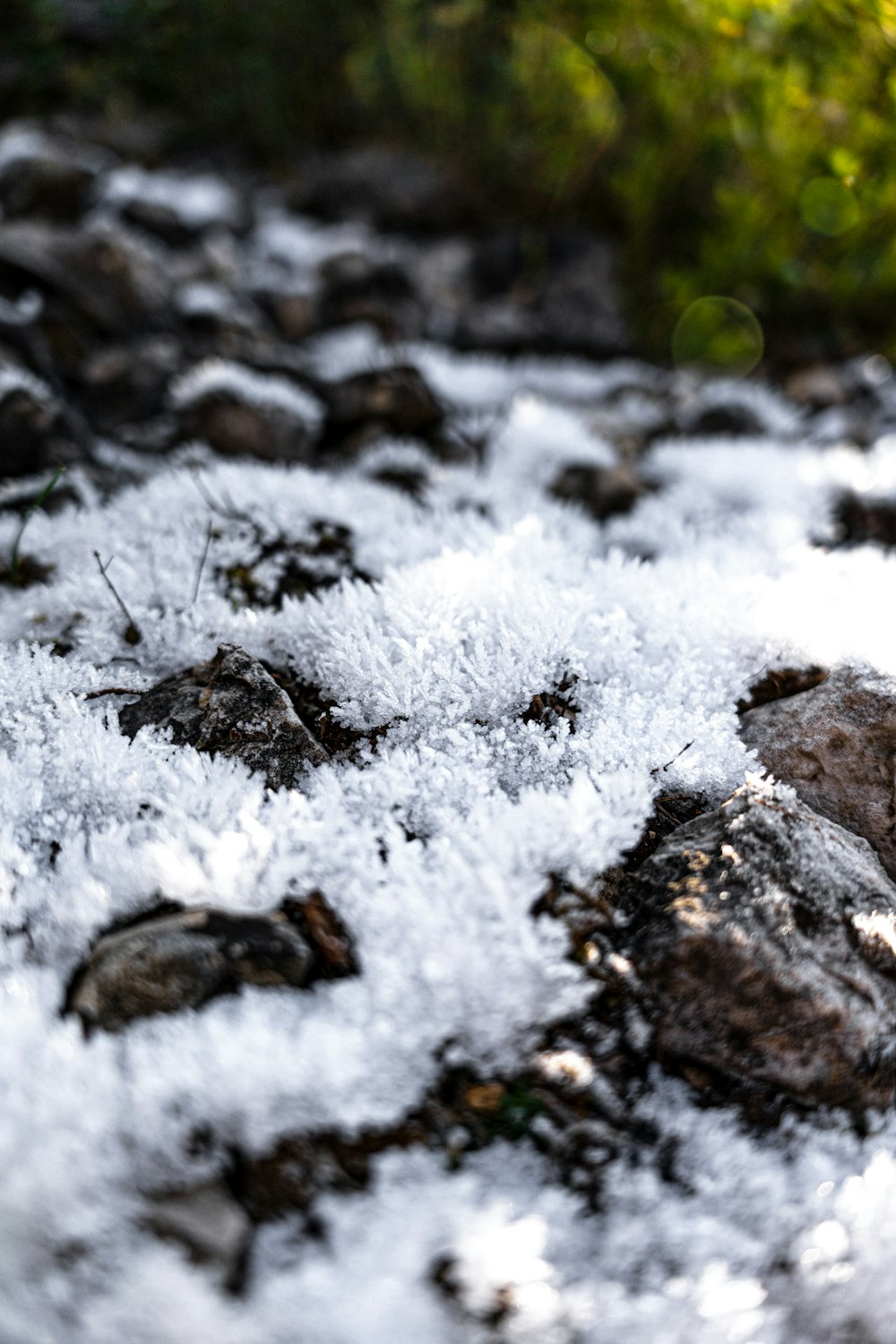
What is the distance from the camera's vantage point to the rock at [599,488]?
315 centimetres

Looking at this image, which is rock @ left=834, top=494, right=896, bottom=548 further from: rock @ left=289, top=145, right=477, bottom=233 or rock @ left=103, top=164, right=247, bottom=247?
rock @ left=103, top=164, right=247, bottom=247

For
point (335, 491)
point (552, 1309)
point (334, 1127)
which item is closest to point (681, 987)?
point (552, 1309)

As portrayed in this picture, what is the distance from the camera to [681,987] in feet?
5.08

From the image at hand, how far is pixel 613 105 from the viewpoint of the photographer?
4.36 m

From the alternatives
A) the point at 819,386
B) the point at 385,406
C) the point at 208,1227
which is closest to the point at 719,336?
the point at 819,386

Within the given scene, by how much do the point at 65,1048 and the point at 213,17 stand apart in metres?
5.60

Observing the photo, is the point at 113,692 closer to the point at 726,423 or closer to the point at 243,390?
the point at 243,390

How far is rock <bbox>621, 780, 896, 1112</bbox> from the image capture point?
1.51 m

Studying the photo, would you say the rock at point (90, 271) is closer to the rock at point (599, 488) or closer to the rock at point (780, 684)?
the rock at point (599, 488)

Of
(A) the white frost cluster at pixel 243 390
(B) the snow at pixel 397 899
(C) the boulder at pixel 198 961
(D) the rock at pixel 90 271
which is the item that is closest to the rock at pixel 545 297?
(A) the white frost cluster at pixel 243 390

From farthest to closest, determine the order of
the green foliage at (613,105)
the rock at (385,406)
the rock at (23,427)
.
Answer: the green foliage at (613,105)
the rock at (385,406)
the rock at (23,427)

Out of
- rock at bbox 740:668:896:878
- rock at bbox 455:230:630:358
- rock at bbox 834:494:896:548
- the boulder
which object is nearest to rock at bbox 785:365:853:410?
rock at bbox 455:230:630:358

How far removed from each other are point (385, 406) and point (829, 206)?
2.54 m

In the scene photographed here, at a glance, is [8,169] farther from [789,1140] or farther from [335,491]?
[789,1140]
